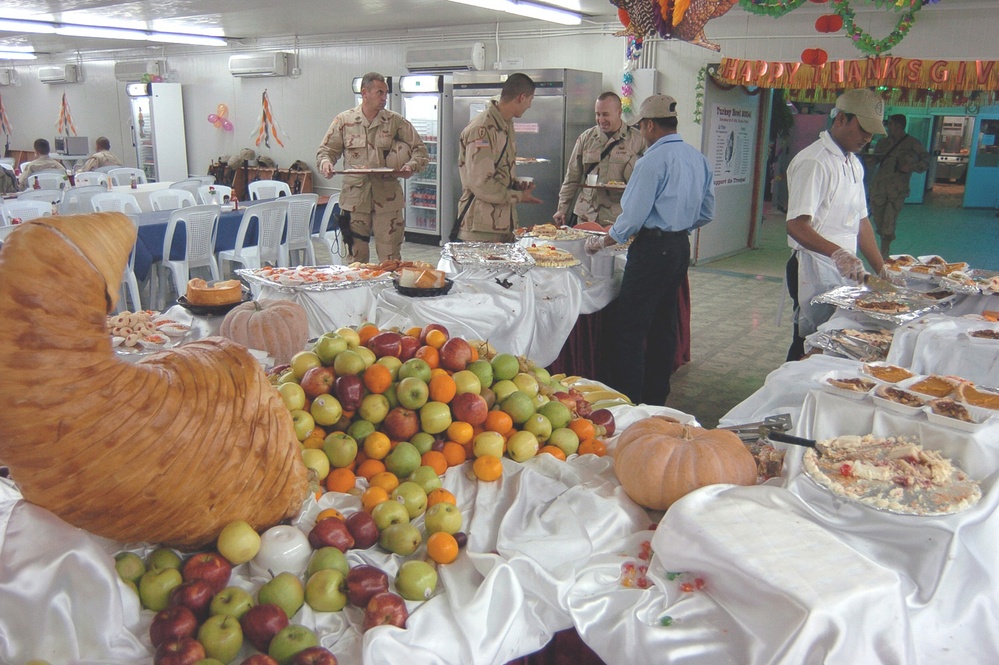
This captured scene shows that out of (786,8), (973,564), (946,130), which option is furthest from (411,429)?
(946,130)

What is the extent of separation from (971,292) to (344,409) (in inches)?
112

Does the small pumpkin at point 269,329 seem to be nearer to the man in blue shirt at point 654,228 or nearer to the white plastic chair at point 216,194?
the man in blue shirt at point 654,228

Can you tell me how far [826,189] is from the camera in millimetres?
3602

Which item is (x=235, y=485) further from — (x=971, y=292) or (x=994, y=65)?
(x=994, y=65)

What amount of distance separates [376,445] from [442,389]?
0.72 feet

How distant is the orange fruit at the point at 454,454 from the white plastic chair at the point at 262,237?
201 inches

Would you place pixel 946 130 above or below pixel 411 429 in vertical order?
above

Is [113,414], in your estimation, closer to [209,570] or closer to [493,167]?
[209,570]

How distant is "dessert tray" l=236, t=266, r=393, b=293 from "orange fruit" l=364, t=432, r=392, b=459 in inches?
59.1

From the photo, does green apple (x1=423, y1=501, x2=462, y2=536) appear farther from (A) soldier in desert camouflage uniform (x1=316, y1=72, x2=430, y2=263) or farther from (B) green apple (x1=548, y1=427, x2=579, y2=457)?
(A) soldier in desert camouflage uniform (x1=316, y1=72, x2=430, y2=263)

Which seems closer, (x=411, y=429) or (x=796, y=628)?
(x=796, y=628)

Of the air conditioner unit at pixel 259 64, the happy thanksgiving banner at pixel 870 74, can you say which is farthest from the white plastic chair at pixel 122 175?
the happy thanksgiving banner at pixel 870 74

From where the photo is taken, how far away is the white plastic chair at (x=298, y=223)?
680cm

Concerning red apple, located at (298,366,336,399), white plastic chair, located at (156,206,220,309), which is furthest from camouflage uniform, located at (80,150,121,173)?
red apple, located at (298,366,336,399)
